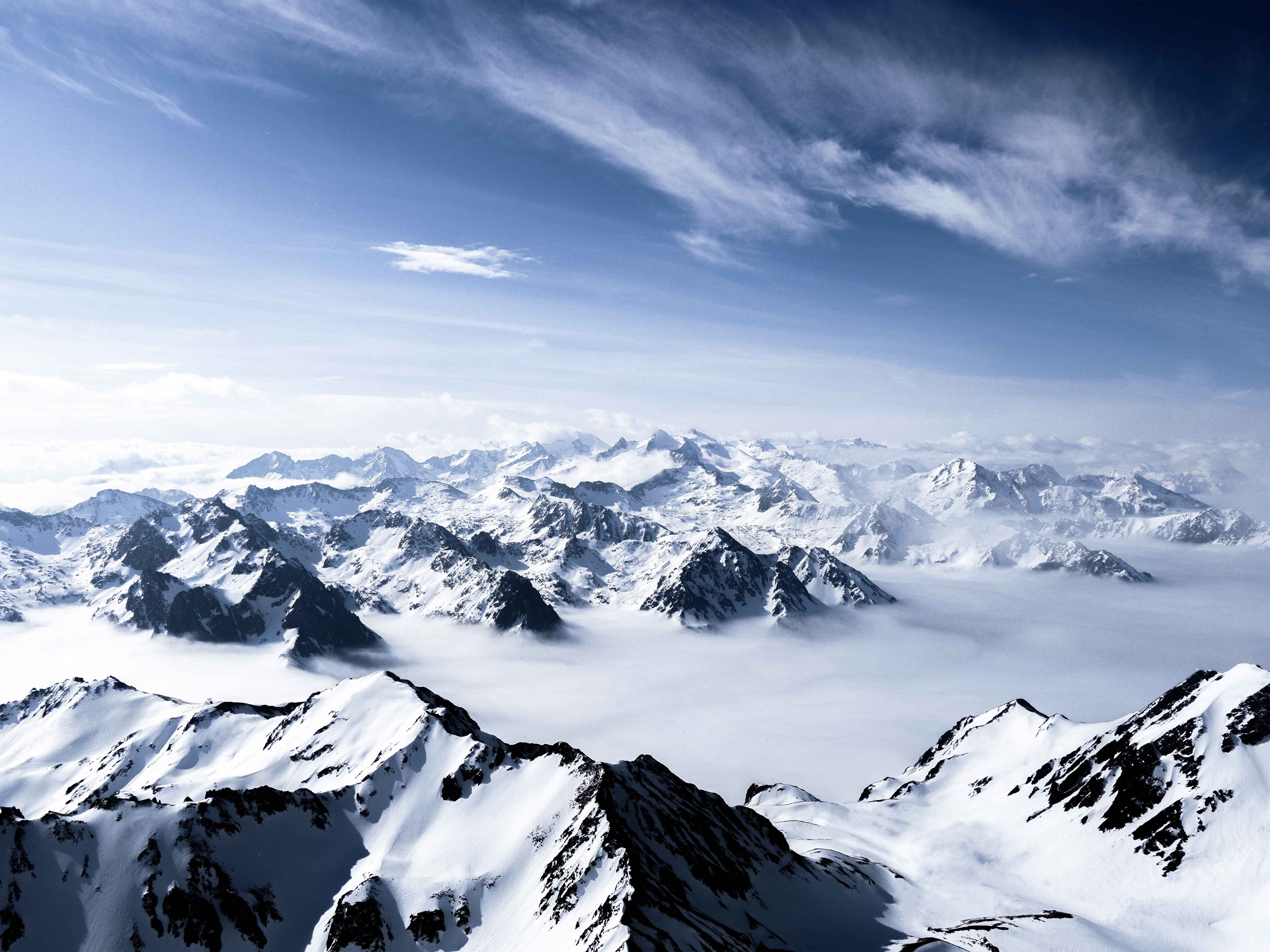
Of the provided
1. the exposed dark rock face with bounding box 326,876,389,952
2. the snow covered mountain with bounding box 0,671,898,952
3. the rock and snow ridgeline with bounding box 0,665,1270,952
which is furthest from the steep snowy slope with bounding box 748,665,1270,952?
the exposed dark rock face with bounding box 326,876,389,952

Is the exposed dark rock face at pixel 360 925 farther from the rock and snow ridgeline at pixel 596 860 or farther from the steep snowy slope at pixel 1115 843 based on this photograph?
the steep snowy slope at pixel 1115 843

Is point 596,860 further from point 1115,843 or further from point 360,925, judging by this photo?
point 1115,843

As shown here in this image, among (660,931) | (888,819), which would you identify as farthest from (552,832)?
(888,819)

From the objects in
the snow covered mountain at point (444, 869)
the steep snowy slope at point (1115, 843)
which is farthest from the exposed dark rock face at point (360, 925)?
the steep snowy slope at point (1115, 843)

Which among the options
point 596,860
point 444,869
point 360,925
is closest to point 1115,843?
→ point 596,860

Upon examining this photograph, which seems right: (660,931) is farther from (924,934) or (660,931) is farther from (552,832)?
(924,934)

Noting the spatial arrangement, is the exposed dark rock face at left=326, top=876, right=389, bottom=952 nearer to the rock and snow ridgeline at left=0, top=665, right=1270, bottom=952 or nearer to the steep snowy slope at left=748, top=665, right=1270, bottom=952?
the rock and snow ridgeline at left=0, top=665, right=1270, bottom=952
